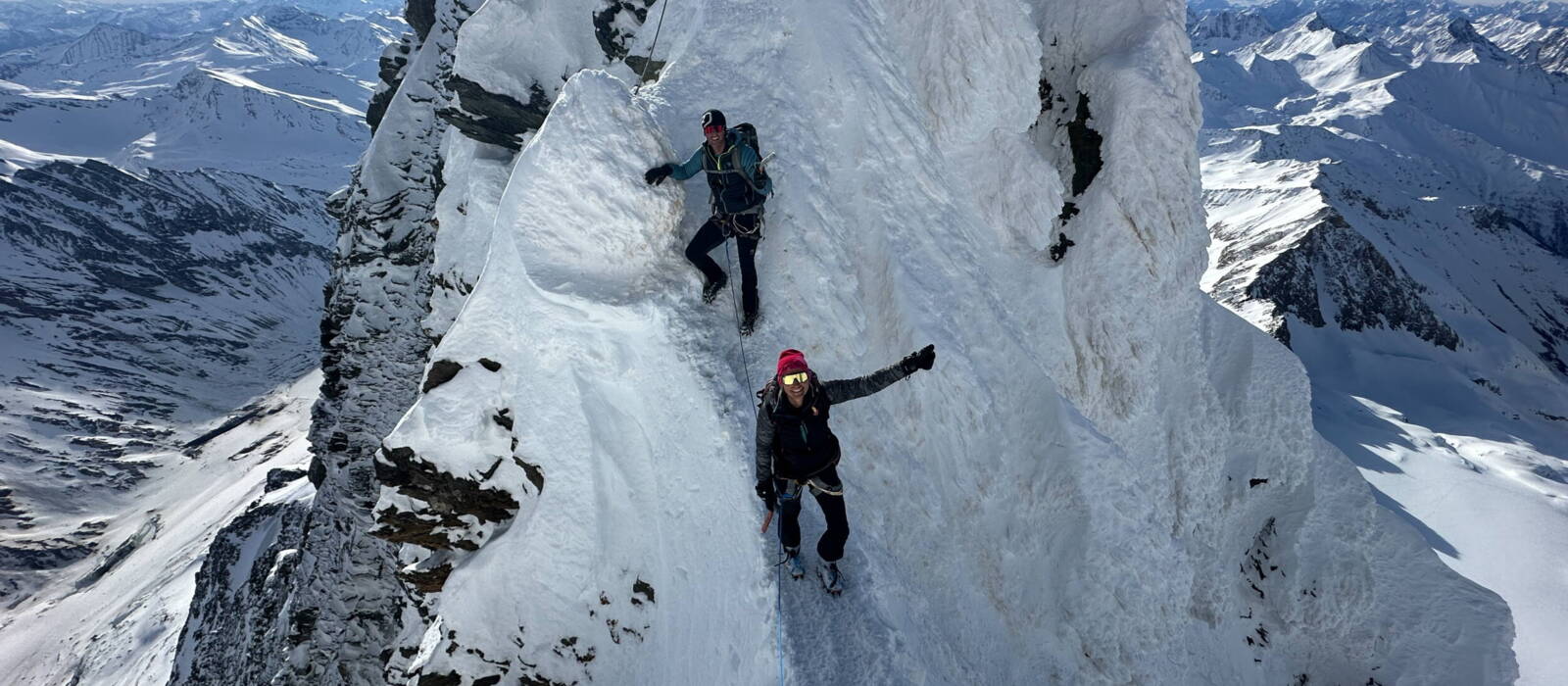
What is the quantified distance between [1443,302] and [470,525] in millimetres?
193528

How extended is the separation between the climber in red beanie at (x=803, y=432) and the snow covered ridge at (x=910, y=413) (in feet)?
3.12

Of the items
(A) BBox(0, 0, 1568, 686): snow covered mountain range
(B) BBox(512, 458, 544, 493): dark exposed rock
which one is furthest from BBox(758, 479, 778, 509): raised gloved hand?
(B) BBox(512, 458, 544, 493): dark exposed rock

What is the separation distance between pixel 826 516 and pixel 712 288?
13.3 feet

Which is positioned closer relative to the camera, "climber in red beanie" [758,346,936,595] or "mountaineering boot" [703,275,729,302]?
"climber in red beanie" [758,346,936,595]

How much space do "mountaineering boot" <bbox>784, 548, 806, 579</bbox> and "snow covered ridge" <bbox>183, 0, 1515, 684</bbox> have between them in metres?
0.17

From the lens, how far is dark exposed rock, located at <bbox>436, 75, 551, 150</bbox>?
22.3 metres

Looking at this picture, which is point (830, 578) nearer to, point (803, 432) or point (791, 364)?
point (803, 432)

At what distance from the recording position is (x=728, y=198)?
8.98m

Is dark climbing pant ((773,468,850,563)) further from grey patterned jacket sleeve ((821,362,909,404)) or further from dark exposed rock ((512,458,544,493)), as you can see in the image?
dark exposed rock ((512,458,544,493))

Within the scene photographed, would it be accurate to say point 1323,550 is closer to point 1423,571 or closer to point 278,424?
point 1423,571

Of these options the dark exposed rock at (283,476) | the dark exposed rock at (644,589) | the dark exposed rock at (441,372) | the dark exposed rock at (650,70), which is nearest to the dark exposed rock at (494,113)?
the dark exposed rock at (650,70)

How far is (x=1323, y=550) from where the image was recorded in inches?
595

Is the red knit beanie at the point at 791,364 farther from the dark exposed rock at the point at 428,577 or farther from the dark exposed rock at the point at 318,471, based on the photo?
the dark exposed rock at the point at 318,471

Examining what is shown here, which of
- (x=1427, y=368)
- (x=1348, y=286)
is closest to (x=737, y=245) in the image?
(x=1348, y=286)
